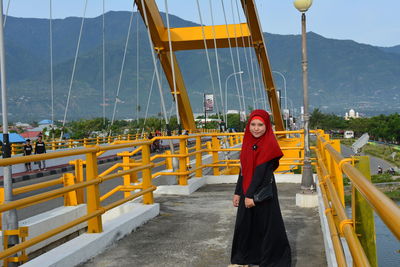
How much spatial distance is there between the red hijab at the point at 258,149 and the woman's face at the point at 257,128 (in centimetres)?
3

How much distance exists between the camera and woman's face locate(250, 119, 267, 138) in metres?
4.30

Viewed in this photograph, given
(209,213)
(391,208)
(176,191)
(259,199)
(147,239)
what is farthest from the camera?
(176,191)

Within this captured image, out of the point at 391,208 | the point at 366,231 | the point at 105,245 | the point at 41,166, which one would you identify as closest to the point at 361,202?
the point at 366,231

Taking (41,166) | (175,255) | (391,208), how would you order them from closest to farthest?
(391,208) → (175,255) → (41,166)

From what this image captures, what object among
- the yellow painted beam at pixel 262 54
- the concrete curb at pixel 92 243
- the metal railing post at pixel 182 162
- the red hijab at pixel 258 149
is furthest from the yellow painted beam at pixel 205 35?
the red hijab at pixel 258 149

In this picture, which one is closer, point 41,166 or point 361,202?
point 361,202

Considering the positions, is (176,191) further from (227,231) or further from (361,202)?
(361,202)

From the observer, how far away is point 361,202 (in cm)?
305

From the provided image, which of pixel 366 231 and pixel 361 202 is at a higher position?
pixel 361 202

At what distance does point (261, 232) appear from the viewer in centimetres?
457

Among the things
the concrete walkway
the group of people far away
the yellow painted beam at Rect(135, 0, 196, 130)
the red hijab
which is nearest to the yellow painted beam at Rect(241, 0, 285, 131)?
the yellow painted beam at Rect(135, 0, 196, 130)

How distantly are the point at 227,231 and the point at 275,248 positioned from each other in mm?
2158

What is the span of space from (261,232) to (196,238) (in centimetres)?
180

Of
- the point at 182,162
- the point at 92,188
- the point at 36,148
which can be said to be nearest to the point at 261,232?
the point at 92,188
